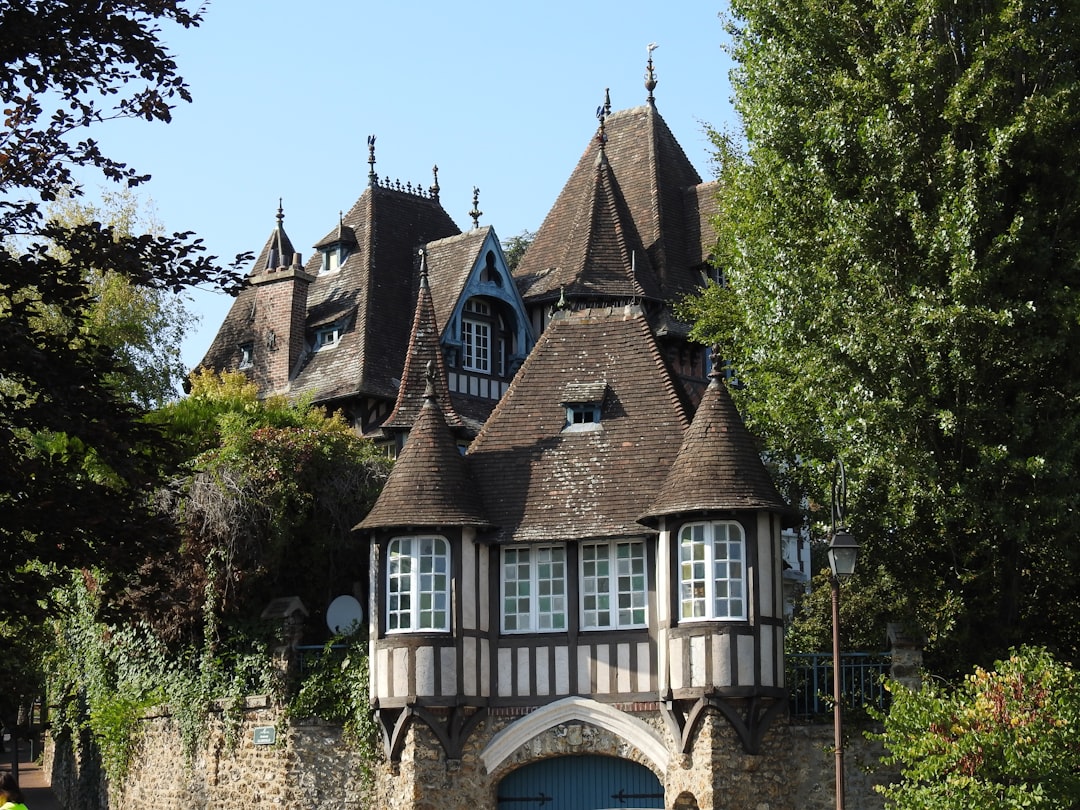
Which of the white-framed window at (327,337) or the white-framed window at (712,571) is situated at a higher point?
the white-framed window at (327,337)

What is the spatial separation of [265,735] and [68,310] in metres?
11.2

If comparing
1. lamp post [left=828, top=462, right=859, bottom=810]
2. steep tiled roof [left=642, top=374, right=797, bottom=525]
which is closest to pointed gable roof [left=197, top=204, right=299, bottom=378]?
steep tiled roof [left=642, top=374, right=797, bottom=525]

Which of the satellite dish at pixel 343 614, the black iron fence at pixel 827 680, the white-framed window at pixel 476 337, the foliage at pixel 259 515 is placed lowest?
the black iron fence at pixel 827 680

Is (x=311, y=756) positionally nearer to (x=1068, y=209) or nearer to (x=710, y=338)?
(x=710, y=338)

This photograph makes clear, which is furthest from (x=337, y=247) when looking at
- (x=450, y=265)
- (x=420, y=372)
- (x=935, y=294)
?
(x=935, y=294)

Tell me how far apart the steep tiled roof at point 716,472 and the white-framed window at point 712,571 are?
36 centimetres

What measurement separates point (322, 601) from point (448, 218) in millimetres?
14581

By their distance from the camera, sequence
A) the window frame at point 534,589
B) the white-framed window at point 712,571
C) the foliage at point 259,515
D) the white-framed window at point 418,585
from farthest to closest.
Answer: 1. the foliage at point 259,515
2. the window frame at point 534,589
3. the white-framed window at point 418,585
4. the white-framed window at point 712,571

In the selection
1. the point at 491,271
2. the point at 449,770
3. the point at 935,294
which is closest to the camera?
the point at 935,294

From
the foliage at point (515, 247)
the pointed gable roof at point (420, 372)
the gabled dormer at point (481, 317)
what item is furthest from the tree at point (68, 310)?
the foliage at point (515, 247)

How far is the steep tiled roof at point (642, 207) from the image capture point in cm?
3572

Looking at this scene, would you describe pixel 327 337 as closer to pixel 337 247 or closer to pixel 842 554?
pixel 337 247

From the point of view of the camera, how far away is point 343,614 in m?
25.6

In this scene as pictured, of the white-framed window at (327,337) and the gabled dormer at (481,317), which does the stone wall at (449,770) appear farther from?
the white-framed window at (327,337)
